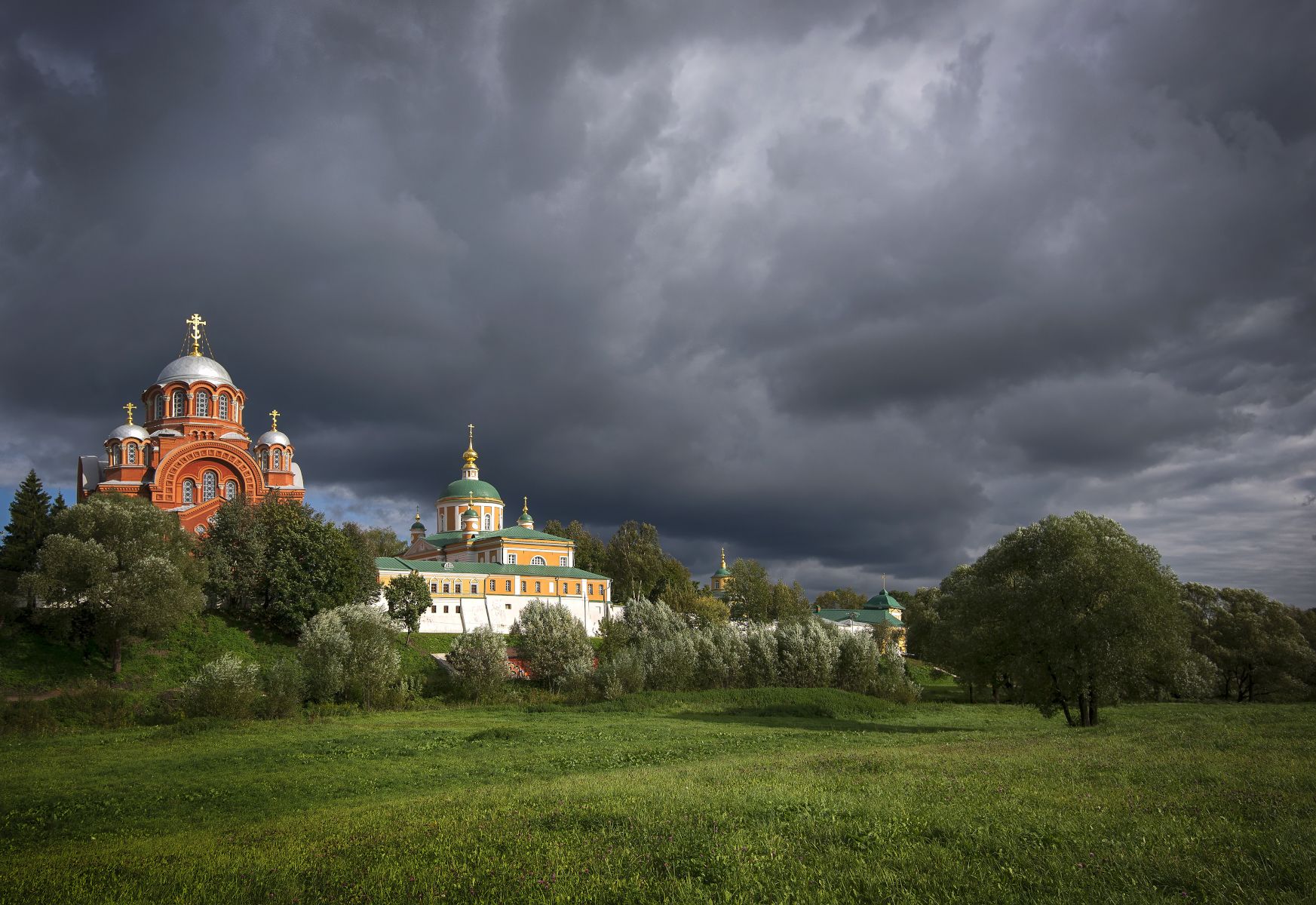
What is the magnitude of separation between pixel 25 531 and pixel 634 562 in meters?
57.2

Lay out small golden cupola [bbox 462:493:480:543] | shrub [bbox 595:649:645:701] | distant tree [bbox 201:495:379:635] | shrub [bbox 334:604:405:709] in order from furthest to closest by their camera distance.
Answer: small golden cupola [bbox 462:493:480:543]
distant tree [bbox 201:495:379:635]
shrub [bbox 595:649:645:701]
shrub [bbox 334:604:405:709]

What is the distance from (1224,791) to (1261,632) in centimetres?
5576

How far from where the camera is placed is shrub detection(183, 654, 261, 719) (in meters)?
32.0

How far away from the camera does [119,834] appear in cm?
1376

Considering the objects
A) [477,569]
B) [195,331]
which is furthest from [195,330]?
[477,569]

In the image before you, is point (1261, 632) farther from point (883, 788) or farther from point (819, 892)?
point (819, 892)

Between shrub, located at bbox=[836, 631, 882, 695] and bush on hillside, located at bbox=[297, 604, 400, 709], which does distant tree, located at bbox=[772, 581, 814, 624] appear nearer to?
shrub, located at bbox=[836, 631, 882, 695]

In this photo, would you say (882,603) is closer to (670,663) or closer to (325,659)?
(670,663)

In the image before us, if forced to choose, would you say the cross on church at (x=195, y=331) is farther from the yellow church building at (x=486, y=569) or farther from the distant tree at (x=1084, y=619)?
the distant tree at (x=1084, y=619)

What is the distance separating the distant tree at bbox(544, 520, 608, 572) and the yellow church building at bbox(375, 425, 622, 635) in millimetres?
6894

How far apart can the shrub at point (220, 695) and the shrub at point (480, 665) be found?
43.1ft

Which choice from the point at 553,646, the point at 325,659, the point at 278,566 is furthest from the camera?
the point at 278,566

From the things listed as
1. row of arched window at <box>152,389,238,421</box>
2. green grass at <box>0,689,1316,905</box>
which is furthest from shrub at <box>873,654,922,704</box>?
row of arched window at <box>152,389,238,421</box>

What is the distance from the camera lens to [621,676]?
43594 mm
